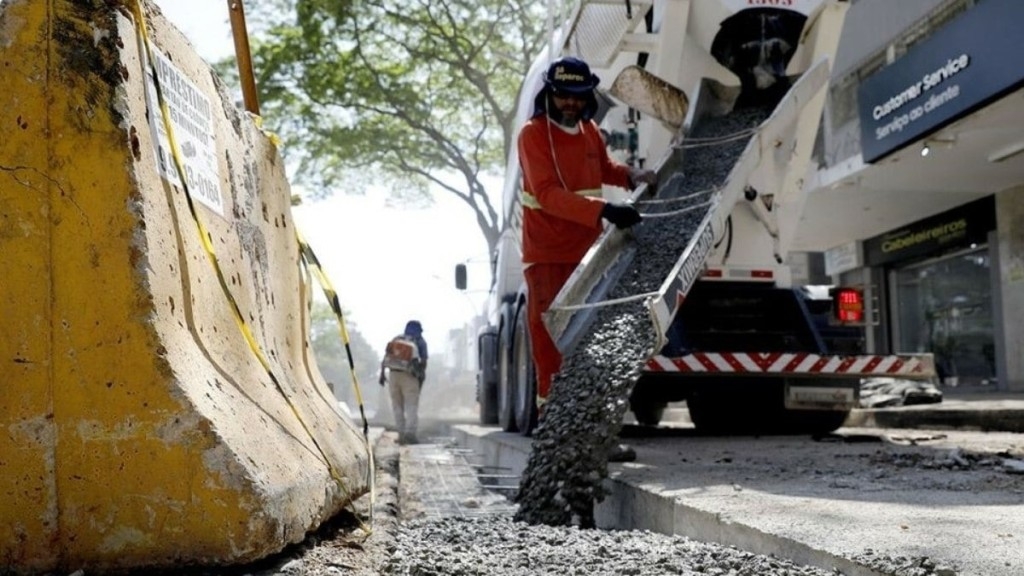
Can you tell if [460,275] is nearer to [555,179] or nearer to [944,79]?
[944,79]

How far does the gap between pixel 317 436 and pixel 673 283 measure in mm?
2290

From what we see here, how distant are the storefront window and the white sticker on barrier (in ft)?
46.9

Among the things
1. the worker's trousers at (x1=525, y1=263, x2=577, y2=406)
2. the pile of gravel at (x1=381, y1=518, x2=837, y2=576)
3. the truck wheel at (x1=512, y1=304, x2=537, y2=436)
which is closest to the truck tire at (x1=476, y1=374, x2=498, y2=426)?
the truck wheel at (x1=512, y1=304, x2=537, y2=436)

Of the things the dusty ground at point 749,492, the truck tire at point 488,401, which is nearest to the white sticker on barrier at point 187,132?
the dusty ground at point 749,492

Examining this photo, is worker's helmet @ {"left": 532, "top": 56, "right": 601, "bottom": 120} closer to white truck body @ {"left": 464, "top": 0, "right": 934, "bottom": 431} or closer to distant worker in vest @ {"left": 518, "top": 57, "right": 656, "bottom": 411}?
distant worker in vest @ {"left": 518, "top": 57, "right": 656, "bottom": 411}

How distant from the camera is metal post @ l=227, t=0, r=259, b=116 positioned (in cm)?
378

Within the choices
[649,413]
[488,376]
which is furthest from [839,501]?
[488,376]

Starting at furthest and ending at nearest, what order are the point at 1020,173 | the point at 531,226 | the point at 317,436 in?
the point at 1020,173 → the point at 531,226 → the point at 317,436

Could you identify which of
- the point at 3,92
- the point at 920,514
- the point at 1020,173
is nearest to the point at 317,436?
the point at 3,92

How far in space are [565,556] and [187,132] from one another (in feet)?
5.20

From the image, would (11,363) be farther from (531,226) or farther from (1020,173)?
(1020,173)

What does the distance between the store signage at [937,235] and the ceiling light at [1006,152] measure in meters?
2.33

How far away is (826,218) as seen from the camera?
1709 centimetres

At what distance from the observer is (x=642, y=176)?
5.83 metres
